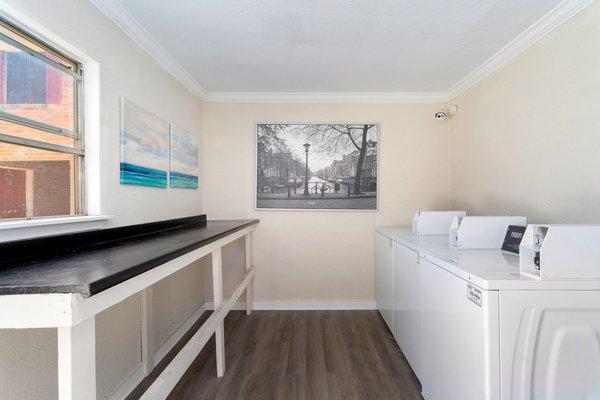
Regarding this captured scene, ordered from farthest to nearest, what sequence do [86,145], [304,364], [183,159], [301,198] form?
[301,198]
[183,159]
[304,364]
[86,145]

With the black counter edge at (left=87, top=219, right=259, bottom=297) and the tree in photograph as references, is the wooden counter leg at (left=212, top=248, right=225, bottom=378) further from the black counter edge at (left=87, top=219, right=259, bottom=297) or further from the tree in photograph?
the tree in photograph

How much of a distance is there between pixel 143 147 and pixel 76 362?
5.32ft

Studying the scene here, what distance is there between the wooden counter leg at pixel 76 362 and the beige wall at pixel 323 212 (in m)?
2.40

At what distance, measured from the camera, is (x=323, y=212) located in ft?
10.4

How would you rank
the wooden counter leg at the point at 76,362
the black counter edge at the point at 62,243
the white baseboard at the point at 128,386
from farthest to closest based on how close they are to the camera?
the white baseboard at the point at 128,386 → the black counter edge at the point at 62,243 → the wooden counter leg at the point at 76,362

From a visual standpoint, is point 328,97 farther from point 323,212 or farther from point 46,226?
point 46,226

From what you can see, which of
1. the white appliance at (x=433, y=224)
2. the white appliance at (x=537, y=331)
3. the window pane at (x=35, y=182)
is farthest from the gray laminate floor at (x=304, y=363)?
the window pane at (x=35, y=182)

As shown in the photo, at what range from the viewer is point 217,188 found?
319 cm

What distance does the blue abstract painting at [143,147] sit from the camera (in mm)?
1824

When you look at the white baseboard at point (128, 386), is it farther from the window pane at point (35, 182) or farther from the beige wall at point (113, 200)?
the window pane at point (35, 182)

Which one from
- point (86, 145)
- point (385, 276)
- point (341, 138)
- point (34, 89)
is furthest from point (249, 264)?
point (34, 89)

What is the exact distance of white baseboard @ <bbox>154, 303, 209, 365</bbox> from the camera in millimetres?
2197

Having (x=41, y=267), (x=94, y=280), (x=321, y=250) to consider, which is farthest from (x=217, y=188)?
(x=94, y=280)

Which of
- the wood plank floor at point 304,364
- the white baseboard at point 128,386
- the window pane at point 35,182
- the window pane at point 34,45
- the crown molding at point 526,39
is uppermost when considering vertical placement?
the crown molding at point 526,39
